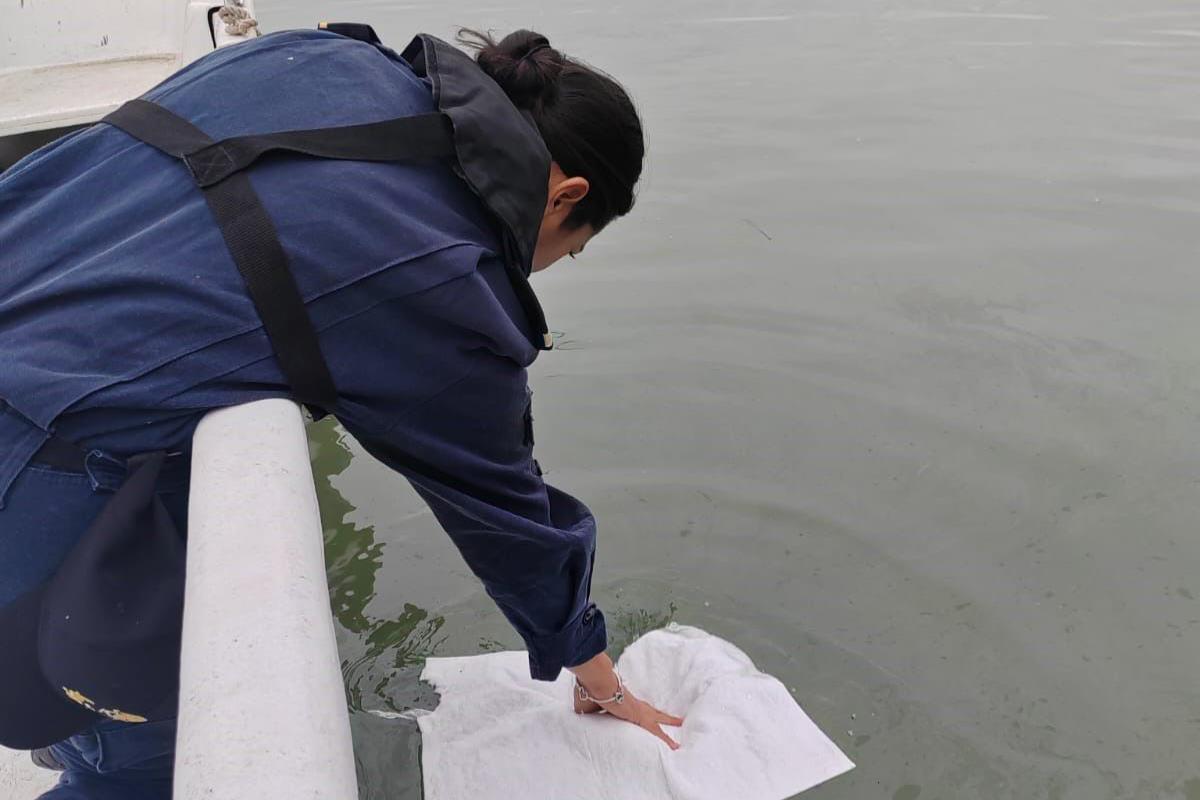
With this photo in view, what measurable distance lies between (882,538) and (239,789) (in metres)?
2.24

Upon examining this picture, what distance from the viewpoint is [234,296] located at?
44.3 inches

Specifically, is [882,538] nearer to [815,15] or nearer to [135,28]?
[135,28]

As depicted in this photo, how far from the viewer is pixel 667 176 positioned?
5023 millimetres

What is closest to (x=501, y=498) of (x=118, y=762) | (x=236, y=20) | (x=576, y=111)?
(x=576, y=111)

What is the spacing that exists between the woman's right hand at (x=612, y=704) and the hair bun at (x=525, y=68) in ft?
3.31

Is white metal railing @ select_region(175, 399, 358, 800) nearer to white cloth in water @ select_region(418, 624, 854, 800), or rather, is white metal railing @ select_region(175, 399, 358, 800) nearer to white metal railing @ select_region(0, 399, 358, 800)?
white metal railing @ select_region(0, 399, 358, 800)

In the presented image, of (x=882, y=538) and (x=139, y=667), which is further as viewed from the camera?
(x=882, y=538)

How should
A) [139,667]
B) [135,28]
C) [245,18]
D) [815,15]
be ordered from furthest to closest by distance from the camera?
[815,15], [135,28], [245,18], [139,667]

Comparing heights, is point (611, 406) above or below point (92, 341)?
below

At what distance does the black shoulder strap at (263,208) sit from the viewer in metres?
1.13

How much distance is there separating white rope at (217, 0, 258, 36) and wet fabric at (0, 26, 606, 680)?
2.24 meters

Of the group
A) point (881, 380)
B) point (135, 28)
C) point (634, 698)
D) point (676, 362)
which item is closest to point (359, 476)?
point (676, 362)

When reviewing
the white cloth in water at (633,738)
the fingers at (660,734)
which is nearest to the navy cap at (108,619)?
the white cloth in water at (633,738)

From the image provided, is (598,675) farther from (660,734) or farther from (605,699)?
(660,734)
